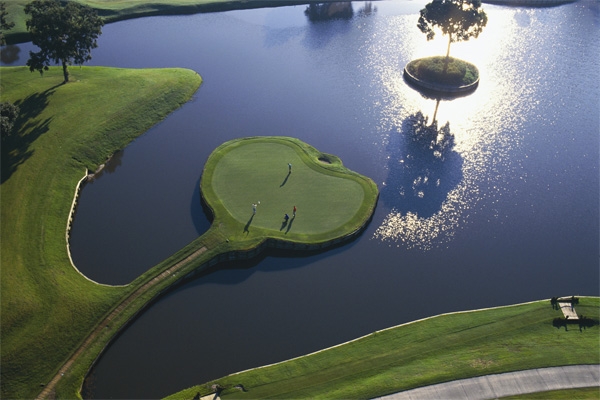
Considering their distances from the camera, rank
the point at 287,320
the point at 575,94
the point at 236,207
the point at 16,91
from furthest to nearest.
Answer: the point at 575,94 < the point at 16,91 < the point at 236,207 < the point at 287,320

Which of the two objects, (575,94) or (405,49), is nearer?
(575,94)

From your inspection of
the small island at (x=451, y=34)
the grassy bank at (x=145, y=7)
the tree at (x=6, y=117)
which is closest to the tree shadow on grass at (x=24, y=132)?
the tree at (x=6, y=117)

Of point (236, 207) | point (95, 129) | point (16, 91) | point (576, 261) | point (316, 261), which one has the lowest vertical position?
point (576, 261)

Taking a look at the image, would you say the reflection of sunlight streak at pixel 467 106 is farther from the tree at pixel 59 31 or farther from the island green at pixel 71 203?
the tree at pixel 59 31

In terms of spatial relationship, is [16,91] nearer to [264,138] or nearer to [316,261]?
[264,138]

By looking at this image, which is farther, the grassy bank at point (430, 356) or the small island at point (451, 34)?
the small island at point (451, 34)

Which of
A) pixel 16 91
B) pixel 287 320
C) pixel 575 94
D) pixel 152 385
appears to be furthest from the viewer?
pixel 575 94

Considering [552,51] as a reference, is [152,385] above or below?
below

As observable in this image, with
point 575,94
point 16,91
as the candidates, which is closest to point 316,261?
point 16,91
